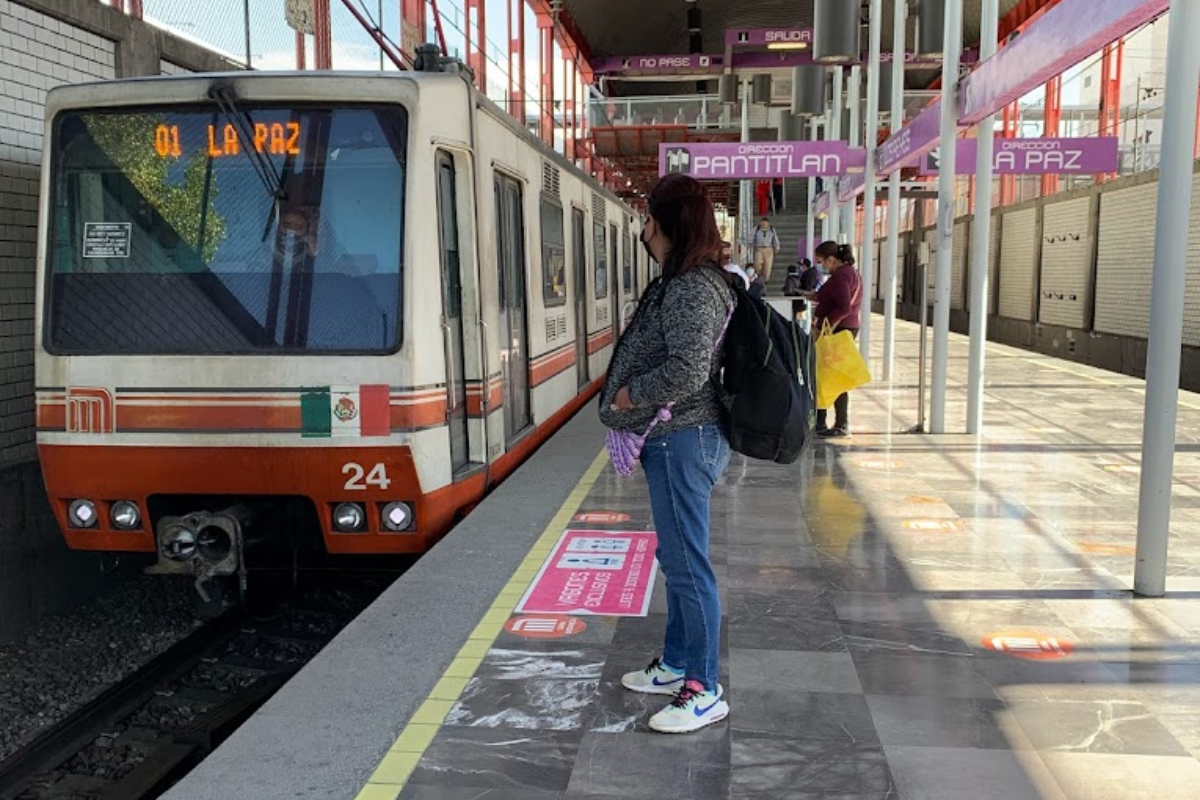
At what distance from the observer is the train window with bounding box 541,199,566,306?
895cm

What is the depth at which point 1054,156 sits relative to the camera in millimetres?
13789

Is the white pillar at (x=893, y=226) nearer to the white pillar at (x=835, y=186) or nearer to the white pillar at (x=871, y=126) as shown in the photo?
the white pillar at (x=871, y=126)

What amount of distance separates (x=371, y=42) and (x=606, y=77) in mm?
29676

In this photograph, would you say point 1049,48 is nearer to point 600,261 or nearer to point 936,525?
point 936,525

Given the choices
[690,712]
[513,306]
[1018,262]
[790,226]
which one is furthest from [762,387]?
[790,226]

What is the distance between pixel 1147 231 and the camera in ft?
53.6

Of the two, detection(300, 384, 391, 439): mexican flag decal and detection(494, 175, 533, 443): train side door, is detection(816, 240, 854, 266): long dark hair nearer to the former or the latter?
detection(494, 175, 533, 443): train side door

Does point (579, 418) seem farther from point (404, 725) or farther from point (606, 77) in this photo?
point (606, 77)

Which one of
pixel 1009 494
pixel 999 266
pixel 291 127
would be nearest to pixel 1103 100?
pixel 999 266

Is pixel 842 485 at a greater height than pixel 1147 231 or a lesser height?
lesser

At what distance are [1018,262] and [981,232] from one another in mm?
15063

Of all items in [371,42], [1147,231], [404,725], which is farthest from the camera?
[1147,231]

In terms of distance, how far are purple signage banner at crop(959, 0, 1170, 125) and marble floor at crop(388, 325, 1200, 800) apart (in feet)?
9.64

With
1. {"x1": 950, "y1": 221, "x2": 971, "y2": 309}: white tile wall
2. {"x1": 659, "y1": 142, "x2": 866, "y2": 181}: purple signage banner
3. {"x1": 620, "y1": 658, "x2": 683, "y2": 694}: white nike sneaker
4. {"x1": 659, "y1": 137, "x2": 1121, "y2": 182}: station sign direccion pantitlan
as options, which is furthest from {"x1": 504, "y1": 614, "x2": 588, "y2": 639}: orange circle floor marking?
{"x1": 950, "y1": 221, "x2": 971, "y2": 309}: white tile wall
